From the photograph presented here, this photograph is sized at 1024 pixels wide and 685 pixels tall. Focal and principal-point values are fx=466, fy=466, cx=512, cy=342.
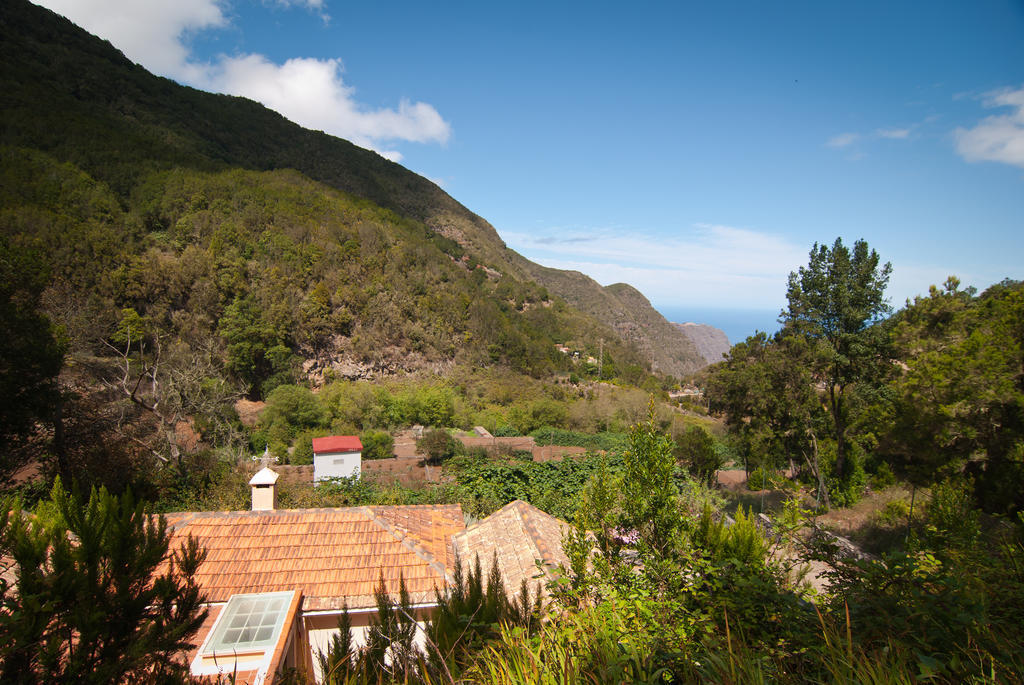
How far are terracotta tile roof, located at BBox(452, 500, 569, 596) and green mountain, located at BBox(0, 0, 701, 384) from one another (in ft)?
92.2

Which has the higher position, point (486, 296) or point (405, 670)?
point (486, 296)

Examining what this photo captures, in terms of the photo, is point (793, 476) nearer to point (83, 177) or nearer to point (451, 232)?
point (83, 177)

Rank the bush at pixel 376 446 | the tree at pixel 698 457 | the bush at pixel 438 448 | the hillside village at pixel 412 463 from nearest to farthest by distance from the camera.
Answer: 1. the hillside village at pixel 412 463
2. the tree at pixel 698 457
3. the bush at pixel 438 448
4. the bush at pixel 376 446

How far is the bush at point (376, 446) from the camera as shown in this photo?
25188 millimetres

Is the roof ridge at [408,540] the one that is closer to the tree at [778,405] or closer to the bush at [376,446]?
the bush at [376,446]

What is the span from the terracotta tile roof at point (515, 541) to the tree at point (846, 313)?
1434 centimetres

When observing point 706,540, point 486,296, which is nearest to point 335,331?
point 486,296

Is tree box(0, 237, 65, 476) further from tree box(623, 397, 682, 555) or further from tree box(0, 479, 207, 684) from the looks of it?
tree box(623, 397, 682, 555)

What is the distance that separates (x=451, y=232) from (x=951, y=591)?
8976 centimetres

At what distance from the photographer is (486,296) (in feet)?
Answer: 187

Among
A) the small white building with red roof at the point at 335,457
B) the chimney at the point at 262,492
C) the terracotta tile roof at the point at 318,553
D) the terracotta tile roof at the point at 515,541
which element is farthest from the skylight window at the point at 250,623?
the small white building with red roof at the point at 335,457

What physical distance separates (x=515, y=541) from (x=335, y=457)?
1138cm

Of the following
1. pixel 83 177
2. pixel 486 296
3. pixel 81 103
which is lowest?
pixel 486 296

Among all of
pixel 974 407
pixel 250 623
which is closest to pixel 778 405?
pixel 974 407
